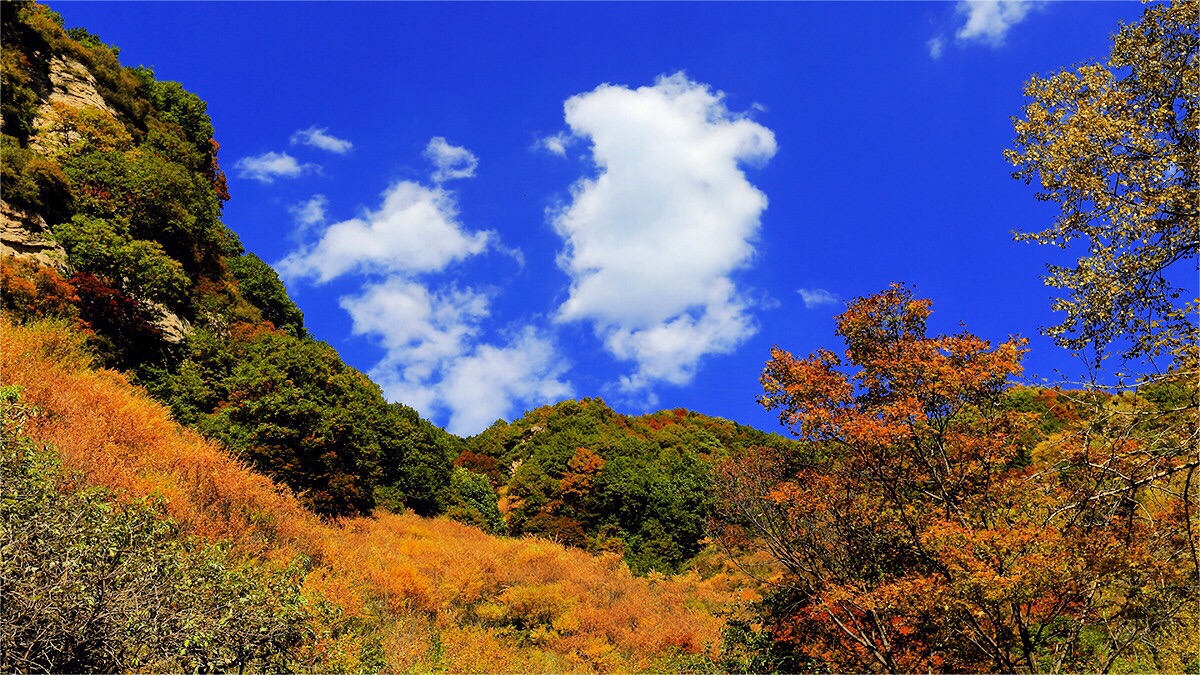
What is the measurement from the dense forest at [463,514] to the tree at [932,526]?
2.9 inches

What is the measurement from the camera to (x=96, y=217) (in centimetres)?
2359

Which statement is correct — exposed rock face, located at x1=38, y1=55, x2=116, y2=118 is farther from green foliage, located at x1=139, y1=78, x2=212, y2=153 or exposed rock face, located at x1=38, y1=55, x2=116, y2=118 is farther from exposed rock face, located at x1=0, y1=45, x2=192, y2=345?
green foliage, located at x1=139, y1=78, x2=212, y2=153

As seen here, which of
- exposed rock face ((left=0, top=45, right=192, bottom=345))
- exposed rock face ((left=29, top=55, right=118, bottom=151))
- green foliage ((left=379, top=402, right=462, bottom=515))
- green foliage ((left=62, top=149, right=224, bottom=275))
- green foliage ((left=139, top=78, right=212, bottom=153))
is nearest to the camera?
exposed rock face ((left=0, top=45, right=192, bottom=345))

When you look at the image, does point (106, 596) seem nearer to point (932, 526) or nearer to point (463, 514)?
point (932, 526)

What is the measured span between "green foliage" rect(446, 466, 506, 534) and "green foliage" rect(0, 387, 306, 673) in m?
28.3

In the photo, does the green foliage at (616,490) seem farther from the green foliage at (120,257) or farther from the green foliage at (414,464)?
the green foliage at (120,257)

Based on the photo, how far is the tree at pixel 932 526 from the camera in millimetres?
8992

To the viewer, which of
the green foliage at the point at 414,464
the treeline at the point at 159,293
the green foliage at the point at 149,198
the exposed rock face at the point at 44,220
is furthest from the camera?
the green foliage at the point at 414,464

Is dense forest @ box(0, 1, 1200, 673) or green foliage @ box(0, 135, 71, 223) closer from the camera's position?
dense forest @ box(0, 1, 1200, 673)

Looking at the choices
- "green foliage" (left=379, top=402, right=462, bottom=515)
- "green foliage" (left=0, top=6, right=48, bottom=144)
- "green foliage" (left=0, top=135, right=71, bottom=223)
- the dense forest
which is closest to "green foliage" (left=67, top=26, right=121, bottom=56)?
the dense forest

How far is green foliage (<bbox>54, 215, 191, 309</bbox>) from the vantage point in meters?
21.6

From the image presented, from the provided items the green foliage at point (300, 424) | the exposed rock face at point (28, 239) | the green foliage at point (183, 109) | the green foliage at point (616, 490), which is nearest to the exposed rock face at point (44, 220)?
the exposed rock face at point (28, 239)

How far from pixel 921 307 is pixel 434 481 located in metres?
28.4

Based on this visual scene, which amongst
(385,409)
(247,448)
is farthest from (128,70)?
(247,448)
